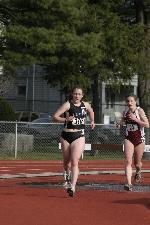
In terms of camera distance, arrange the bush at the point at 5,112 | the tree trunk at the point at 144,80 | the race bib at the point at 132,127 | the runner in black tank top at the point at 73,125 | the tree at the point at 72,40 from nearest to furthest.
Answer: the runner in black tank top at the point at 73,125 < the race bib at the point at 132,127 < the tree at the point at 72,40 < the tree trunk at the point at 144,80 < the bush at the point at 5,112

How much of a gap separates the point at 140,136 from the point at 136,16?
21483mm

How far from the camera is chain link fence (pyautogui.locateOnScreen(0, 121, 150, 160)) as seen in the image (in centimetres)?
2886

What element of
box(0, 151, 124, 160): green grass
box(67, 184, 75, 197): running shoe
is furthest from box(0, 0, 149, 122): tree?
box(67, 184, 75, 197): running shoe

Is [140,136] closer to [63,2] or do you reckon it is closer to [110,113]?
[63,2]

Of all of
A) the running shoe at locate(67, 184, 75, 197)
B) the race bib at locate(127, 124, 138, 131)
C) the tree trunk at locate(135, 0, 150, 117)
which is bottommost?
the running shoe at locate(67, 184, 75, 197)

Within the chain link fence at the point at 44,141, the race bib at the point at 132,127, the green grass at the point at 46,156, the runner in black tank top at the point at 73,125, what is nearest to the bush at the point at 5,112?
the chain link fence at the point at 44,141

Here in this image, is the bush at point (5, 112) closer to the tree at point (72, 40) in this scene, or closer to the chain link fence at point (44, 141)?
the tree at point (72, 40)

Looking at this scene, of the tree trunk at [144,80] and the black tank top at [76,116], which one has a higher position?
the tree trunk at [144,80]

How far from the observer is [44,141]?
98.2 feet

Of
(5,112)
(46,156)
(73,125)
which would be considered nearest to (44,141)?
(46,156)

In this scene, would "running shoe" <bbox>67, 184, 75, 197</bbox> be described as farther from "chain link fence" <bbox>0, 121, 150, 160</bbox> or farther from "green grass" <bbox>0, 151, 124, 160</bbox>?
"chain link fence" <bbox>0, 121, 150, 160</bbox>

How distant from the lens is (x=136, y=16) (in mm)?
34250

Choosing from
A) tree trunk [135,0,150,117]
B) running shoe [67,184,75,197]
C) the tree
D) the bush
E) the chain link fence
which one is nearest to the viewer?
running shoe [67,184,75,197]

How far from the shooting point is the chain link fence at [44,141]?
28.9 m
